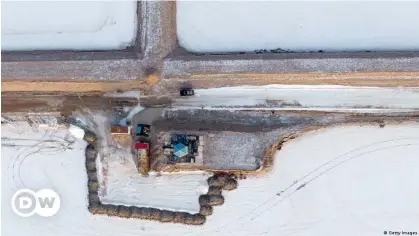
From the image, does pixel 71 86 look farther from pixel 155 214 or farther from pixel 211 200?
pixel 211 200

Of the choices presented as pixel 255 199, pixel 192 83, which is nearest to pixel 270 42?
pixel 192 83

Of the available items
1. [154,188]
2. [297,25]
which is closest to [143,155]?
[154,188]

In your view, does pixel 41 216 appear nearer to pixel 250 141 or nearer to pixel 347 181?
pixel 250 141

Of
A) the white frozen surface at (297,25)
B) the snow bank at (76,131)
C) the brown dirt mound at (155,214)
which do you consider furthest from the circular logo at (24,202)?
the white frozen surface at (297,25)

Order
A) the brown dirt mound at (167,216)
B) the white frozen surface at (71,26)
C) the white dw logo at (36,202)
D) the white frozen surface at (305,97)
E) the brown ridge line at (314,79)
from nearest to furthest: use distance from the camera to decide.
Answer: the brown ridge line at (314,79), the white frozen surface at (305,97), the brown dirt mound at (167,216), the white dw logo at (36,202), the white frozen surface at (71,26)

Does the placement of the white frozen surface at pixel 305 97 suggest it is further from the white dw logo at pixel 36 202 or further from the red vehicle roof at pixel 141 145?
the white dw logo at pixel 36 202

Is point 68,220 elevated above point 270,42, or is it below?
below
